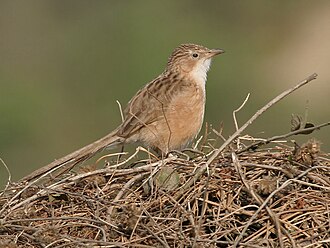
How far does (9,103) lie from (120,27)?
12.1ft

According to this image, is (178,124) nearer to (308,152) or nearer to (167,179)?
(167,179)

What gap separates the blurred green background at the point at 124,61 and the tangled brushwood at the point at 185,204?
6.13 meters

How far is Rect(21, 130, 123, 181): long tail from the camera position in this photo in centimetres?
693

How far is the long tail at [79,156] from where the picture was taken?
6.93 m

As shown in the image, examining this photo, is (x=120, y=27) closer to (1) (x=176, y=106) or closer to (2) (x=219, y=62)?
(2) (x=219, y=62)

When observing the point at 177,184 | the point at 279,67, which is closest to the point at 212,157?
the point at 177,184

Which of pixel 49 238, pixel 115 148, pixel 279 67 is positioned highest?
pixel 49 238

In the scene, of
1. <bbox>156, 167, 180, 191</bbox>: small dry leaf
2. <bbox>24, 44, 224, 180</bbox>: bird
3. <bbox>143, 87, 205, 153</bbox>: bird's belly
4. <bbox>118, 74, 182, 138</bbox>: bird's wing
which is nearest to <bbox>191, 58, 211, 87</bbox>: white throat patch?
<bbox>24, 44, 224, 180</bbox>: bird

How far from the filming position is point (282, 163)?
5922mm

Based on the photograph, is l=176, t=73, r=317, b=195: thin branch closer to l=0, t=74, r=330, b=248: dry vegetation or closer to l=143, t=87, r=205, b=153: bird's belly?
l=0, t=74, r=330, b=248: dry vegetation

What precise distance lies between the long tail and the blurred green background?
3.78 metres

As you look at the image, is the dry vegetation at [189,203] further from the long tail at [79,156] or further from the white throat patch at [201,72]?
the white throat patch at [201,72]

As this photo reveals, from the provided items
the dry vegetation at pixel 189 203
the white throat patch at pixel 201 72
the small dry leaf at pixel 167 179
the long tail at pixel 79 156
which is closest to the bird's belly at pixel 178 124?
the long tail at pixel 79 156

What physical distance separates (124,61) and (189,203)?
12095 mm
